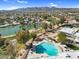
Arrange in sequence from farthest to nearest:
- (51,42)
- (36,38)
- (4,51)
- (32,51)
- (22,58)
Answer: (36,38) → (51,42) → (4,51) → (32,51) → (22,58)

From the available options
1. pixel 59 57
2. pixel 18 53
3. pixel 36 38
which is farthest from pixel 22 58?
pixel 36 38

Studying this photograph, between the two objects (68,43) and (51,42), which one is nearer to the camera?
(68,43)

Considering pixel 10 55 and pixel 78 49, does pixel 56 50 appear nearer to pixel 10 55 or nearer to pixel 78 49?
pixel 78 49

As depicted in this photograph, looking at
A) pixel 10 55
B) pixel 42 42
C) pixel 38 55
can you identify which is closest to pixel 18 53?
pixel 10 55

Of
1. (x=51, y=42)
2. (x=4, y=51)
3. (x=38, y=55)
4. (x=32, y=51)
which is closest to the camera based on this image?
(x=38, y=55)

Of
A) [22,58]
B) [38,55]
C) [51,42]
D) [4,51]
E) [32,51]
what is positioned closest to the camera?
[22,58]

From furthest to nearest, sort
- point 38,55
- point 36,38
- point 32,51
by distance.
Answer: point 36,38, point 32,51, point 38,55

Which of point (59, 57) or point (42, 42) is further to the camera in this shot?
point (42, 42)

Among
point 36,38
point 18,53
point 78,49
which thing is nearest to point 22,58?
point 18,53

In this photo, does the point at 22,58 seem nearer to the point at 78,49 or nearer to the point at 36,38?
the point at 78,49
